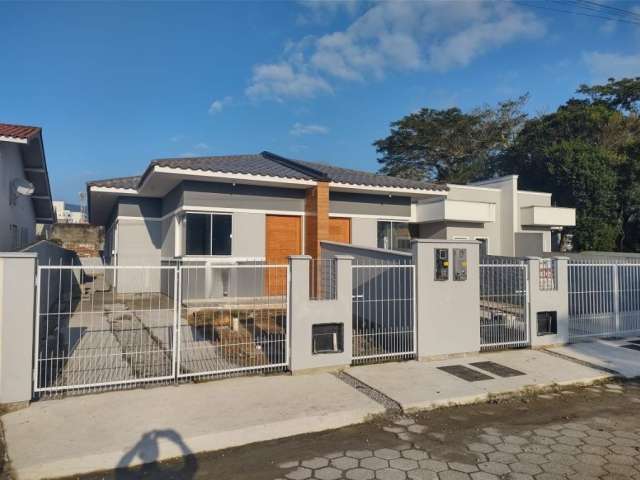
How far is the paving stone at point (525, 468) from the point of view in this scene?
3.70 metres

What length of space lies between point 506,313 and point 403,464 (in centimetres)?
525

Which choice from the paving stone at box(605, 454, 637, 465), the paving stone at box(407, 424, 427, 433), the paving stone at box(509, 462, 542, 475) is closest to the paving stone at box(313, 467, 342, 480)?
the paving stone at box(407, 424, 427, 433)

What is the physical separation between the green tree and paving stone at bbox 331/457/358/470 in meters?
35.6

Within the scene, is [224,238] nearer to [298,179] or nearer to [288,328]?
[298,179]

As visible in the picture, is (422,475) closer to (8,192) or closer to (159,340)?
(159,340)

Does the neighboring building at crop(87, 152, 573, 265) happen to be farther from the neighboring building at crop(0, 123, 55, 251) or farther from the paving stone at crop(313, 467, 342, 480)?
the paving stone at crop(313, 467, 342, 480)

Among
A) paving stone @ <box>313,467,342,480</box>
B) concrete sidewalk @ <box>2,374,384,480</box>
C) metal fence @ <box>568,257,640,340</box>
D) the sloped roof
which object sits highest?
the sloped roof

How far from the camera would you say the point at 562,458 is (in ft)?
12.9

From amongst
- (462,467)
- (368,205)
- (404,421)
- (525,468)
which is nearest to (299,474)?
(462,467)

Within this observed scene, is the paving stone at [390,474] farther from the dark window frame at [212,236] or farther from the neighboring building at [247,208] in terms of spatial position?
the dark window frame at [212,236]

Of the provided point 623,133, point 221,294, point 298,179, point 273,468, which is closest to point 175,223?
point 221,294

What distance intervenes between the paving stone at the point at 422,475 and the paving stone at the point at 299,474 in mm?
834

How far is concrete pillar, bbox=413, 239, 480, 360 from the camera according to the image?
23.5ft

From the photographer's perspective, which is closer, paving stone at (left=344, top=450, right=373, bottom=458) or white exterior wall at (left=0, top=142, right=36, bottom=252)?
paving stone at (left=344, top=450, right=373, bottom=458)
